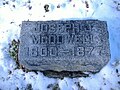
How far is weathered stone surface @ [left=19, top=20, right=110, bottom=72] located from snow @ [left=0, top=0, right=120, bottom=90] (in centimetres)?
15

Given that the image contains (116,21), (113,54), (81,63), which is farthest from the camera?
(116,21)

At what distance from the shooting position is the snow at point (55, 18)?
338 cm

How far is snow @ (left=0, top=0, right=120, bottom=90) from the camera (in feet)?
11.1

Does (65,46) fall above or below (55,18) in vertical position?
below

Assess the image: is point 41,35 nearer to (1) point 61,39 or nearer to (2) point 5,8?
(1) point 61,39

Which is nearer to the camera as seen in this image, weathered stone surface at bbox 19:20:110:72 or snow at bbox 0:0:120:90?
weathered stone surface at bbox 19:20:110:72

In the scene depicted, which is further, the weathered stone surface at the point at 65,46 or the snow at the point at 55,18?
the snow at the point at 55,18

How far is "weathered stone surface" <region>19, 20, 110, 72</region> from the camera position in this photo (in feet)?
10.7

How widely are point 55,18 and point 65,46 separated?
702 mm

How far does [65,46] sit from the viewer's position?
3.32 metres

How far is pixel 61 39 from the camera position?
11.1 ft

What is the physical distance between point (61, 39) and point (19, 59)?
0.55 metres

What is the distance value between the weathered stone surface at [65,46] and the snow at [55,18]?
149mm

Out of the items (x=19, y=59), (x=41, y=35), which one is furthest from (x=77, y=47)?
(x=19, y=59)
